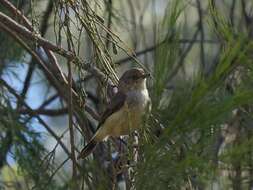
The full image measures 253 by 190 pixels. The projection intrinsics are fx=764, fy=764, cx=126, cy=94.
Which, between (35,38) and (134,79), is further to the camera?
(134,79)

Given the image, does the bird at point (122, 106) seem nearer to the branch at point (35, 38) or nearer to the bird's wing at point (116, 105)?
the bird's wing at point (116, 105)

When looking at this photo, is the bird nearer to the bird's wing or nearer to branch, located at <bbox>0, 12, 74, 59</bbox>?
the bird's wing

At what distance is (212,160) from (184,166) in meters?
0.14

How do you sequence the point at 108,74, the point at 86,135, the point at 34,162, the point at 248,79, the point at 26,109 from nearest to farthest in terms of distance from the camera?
the point at 248,79 → the point at 108,74 → the point at 86,135 → the point at 34,162 → the point at 26,109

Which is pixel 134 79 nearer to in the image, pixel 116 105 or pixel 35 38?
pixel 116 105

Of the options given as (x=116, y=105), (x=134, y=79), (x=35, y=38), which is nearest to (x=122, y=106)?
(x=116, y=105)

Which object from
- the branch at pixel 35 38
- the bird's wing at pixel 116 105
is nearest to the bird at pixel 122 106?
the bird's wing at pixel 116 105

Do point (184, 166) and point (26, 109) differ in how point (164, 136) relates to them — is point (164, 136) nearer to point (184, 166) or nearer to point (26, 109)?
point (184, 166)

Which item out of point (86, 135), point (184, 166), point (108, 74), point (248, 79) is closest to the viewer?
point (184, 166)

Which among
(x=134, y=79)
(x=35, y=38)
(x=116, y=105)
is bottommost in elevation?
(x=35, y=38)

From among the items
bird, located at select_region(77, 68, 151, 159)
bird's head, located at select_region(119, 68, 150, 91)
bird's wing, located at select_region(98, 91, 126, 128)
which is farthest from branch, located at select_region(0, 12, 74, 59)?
bird's head, located at select_region(119, 68, 150, 91)

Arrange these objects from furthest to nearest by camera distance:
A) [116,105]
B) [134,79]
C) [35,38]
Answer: [134,79] < [116,105] < [35,38]

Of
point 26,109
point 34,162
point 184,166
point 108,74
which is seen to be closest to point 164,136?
point 184,166

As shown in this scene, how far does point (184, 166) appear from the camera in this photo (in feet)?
6.66
